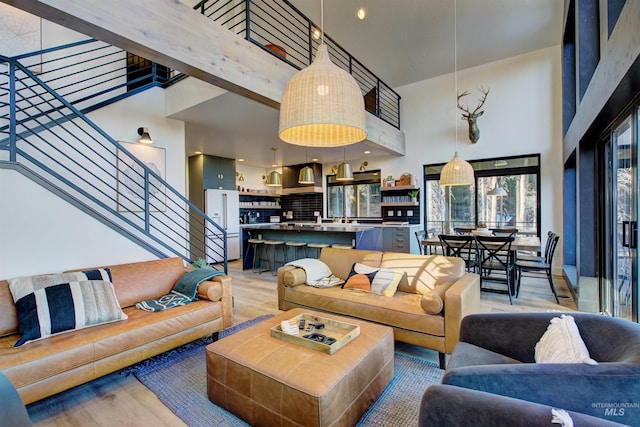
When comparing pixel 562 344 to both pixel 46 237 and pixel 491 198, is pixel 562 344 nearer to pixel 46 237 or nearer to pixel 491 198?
pixel 46 237

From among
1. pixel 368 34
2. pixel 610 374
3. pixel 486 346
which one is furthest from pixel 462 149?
pixel 610 374

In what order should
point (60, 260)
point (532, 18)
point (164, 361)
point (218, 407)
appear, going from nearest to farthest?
point (218, 407) < point (164, 361) < point (60, 260) < point (532, 18)

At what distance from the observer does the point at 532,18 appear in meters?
4.97

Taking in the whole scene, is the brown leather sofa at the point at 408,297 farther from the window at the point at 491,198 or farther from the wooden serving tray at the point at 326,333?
the window at the point at 491,198

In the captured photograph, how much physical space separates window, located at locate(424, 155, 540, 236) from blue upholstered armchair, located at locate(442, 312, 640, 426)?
16.0ft

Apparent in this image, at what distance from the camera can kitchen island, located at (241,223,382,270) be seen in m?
5.30

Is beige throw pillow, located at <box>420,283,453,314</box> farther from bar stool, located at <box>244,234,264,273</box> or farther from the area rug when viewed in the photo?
bar stool, located at <box>244,234,264,273</box>

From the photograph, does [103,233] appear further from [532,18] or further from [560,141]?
[560,141]

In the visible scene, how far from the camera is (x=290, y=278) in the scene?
131 inches

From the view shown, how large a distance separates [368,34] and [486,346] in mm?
5524

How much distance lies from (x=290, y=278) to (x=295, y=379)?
1.75 metres

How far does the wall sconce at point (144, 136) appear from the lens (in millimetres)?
4156

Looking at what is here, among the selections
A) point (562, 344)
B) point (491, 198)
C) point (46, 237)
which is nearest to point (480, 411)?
point (562, 344)

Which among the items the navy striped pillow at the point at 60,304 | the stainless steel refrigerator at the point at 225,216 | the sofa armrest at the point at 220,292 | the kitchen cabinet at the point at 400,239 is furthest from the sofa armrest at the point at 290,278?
the stainless steel refrigerator at the point at 225,216
